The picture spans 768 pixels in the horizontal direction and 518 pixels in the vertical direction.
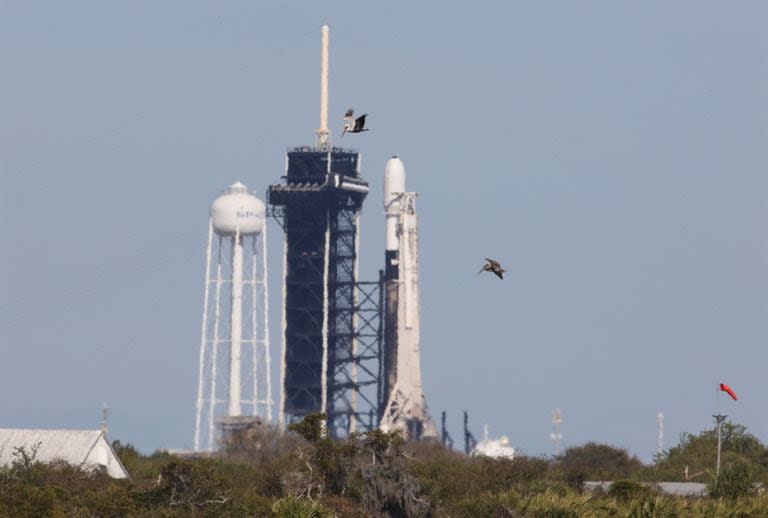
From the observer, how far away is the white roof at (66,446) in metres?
147

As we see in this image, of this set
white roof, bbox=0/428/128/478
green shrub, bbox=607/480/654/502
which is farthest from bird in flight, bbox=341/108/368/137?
white roof, bbox=0/428/128/478

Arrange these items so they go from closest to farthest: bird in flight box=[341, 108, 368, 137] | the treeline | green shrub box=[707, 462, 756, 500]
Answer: bird in flight box=[341, 108, 368, 137] → the treeline → green shrub box=[707, 462, 756, 500]

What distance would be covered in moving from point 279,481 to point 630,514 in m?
29.1

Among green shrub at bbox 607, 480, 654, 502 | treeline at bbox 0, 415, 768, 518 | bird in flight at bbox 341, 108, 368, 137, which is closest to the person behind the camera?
bird in flight at bbox 341, 108, 368, 137

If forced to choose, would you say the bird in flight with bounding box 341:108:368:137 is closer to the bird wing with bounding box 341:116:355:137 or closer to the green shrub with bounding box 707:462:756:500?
the bird wing with bounding box 341:116:355:137

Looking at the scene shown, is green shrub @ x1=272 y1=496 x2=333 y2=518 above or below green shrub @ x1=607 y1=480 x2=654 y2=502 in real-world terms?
below

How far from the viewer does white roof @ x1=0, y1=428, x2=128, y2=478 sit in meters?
147

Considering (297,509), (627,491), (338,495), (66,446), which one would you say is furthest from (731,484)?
(66,446)

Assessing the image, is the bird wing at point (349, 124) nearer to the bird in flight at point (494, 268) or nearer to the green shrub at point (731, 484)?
the bird in flight at point (494, 268)

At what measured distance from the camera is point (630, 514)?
3506 inches

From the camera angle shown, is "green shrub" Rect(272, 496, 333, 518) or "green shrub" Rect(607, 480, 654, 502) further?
"green shrub" Rect(607, 480, 654, 502)

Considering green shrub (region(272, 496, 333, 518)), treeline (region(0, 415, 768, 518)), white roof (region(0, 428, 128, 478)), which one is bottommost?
green shrub (region(272, 496, 333, 518))

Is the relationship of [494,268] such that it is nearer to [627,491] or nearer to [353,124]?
[353,124]

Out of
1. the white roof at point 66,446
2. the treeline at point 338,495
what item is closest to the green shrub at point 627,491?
the treeline at point 338,495
